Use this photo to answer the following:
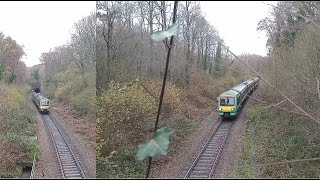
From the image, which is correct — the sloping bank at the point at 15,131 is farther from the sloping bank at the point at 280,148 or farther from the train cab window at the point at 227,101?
the train cab window at the point at 227,101

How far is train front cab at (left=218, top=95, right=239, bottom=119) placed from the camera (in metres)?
20.9

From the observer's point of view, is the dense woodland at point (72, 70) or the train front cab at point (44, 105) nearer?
the dense woodland at point (72, 70)

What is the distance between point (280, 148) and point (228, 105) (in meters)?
7.38

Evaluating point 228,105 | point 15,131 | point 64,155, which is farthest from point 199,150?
point 15,131

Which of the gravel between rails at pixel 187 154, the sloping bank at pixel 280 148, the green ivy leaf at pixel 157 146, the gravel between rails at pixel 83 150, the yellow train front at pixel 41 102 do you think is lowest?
the gravel between rails at pixel 83 150

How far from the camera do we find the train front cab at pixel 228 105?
20938mm

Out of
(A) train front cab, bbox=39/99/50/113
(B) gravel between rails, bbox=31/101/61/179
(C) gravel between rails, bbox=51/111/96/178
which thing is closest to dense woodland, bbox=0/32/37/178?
(B) gravel between rails, bbox=31/101/61/179

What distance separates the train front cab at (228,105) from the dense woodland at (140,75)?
Answer: 178 centimetres

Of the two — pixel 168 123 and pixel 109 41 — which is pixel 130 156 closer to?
pixel 168 123

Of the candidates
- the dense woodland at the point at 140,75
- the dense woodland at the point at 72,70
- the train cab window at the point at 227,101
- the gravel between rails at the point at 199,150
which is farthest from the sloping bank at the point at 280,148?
the dense woodland at the point at 72,70

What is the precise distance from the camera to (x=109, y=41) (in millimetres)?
16531

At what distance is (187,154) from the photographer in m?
14.0

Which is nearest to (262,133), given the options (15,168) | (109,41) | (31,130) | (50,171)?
(109,41)

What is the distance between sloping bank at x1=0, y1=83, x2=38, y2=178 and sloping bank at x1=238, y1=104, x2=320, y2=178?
26.7ft
